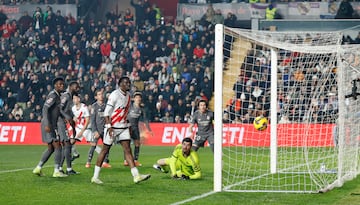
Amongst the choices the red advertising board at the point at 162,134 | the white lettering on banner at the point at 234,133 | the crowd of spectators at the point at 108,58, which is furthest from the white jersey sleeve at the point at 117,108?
the crowd of spectators at the point at 108,58

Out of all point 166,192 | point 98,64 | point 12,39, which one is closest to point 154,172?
point 166,192

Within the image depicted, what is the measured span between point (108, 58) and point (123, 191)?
23854 millimetres

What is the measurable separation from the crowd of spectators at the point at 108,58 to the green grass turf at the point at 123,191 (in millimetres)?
14075

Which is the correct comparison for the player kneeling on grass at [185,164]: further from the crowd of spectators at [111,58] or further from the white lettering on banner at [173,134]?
the crowd of spectators at [111,58]

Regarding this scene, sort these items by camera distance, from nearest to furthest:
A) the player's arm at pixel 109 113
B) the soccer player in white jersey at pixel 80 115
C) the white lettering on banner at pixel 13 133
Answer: the player's arm at pixel 109 113 < the soccer player in white jersey at pixel 80 115 < the white lettering on banner at pixel 13 133

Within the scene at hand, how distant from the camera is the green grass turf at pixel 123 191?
1372 cm

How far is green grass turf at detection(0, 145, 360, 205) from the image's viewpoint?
13.7m

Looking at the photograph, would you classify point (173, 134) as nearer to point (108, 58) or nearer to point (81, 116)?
point (108, 58)

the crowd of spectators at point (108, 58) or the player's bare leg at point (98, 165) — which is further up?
the crowd of spectators at point (108, 58)

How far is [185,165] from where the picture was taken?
17938 mm

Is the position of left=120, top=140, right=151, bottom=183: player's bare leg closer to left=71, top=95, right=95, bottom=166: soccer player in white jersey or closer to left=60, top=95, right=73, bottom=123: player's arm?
left=60, top=95, right=73, bottom=123: player's arm

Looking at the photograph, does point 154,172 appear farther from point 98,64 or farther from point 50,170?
point 98,64

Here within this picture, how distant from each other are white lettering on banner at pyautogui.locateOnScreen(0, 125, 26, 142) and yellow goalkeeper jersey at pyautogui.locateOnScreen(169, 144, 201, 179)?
55.6ft

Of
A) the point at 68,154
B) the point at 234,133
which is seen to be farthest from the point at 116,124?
the point at 234,133
